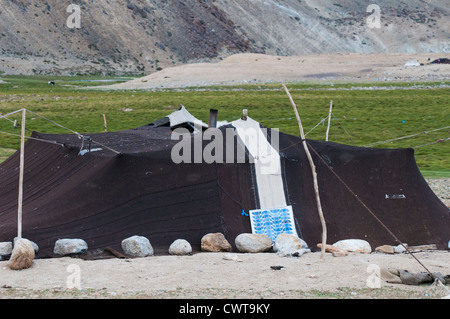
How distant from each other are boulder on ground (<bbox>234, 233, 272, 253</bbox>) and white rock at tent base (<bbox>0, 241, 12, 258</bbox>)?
9.96 ft

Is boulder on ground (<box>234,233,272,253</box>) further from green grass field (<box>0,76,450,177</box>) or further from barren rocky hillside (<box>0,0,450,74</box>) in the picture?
barren rocky hillside (<box>0,0,450,74</box>)

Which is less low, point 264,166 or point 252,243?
point 264,166

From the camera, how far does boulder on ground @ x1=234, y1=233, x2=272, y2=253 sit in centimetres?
1009

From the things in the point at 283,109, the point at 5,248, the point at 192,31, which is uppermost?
the point at 192,31

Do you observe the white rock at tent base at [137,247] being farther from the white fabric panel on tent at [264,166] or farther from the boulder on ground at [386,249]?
the boulder on ground at [386,249]

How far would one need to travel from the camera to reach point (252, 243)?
1012 centimetres

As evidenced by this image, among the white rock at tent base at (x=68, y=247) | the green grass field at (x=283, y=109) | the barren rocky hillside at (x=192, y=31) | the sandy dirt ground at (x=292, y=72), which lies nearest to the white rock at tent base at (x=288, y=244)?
the white rock at tent base at (x=68, y=247)

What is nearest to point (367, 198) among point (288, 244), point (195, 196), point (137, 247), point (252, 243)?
point (288, 244)

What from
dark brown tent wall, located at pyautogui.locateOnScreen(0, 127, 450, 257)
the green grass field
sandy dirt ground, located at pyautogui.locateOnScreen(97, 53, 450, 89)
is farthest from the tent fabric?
sandy dirt ground, located at pyautogui.locateOnScreen(97, 53, 450, 89)

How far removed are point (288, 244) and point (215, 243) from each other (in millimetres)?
1006

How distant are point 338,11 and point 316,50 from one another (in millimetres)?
14170

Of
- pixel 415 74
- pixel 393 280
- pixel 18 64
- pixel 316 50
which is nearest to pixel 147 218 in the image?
pixel 393 280

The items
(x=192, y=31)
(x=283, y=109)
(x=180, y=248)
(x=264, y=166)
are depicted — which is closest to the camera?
(x=180, y=248)

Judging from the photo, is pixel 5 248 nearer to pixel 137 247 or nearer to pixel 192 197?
pixel 137 247
